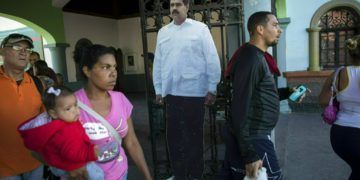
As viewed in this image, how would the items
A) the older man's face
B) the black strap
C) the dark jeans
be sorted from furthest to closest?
the black strap, the older man's face, the dark jeans

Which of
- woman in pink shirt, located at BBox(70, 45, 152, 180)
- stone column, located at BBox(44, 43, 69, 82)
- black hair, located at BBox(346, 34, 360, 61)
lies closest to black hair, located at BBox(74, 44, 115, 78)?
woman in pink shirt, located at BBox(70, 45, 152, 180)

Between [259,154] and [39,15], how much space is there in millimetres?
10580

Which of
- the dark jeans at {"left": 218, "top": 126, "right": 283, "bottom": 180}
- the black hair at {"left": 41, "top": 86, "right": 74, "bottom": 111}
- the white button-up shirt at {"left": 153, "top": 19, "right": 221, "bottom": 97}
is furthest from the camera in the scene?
the white button-up shirt at {"left": 153, "top": 19, "right": 221, "bottom": 97}

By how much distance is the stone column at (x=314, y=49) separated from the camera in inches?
312

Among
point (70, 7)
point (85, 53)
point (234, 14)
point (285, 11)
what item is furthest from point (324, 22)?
point (70, 7)

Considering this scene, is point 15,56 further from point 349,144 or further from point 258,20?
point 349,144

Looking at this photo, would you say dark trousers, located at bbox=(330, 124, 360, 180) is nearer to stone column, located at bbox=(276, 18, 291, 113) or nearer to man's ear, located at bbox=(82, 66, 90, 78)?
man's ear, located at bbox=(82, 66, 90, 78)

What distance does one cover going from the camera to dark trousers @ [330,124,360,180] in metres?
2.61

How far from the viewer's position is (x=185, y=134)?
133 inches

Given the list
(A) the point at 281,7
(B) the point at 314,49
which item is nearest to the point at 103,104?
(A) the point at 281,7

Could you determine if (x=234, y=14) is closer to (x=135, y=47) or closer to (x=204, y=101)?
(x=204, y=101)

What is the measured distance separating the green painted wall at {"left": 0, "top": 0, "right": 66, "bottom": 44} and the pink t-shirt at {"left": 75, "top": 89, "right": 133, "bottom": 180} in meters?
9.57

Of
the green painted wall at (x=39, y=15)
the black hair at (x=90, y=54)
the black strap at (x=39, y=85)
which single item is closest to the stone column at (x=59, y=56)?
the green painted wall at (x=39, y=15)

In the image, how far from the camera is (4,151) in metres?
2.35
